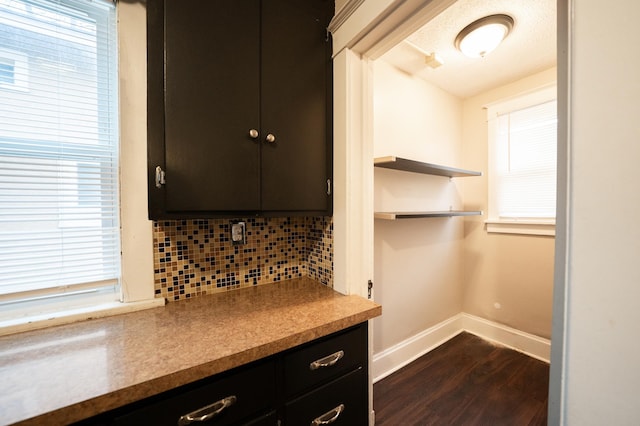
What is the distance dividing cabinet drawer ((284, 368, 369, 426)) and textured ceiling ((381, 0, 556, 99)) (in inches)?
82.8

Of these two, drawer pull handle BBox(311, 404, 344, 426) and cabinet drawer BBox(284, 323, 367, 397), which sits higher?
cabinet drawer BBox(284, 323, 367, 397)

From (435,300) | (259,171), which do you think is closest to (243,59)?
(259,171)

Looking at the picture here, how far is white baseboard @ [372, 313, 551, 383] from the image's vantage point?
6.45 ft

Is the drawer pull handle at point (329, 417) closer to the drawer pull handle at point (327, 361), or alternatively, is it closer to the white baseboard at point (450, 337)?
the drawer pull handle at point (327, 361)

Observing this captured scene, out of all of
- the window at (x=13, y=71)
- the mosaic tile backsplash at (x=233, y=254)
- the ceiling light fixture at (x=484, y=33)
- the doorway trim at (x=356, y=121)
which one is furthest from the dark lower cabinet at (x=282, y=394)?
the ceiling light fixture at (x=484, y=33)

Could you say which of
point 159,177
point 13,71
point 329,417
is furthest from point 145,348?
point 13,71

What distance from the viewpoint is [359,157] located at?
127 cm

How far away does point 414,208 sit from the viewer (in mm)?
2160

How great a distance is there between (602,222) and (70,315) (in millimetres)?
1713

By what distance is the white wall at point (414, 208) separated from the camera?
193 cm

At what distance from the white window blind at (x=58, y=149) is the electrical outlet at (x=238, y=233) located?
49cm

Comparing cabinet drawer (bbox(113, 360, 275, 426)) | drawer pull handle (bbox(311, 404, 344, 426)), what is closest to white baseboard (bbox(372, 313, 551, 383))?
drawer pull handle (bbox(311, 404, 344, 426))

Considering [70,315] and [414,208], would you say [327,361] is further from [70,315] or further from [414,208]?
[414,208]

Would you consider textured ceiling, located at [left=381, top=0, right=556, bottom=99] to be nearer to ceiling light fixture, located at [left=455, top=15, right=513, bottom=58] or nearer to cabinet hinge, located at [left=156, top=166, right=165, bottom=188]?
ceiling light fixture, located at [left=455, top=15, right=513, bottom=58]
